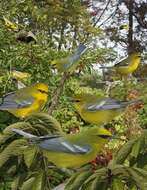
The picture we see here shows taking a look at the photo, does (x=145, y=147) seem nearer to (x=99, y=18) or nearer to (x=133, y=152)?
(x=133, y=152)

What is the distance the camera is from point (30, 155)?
113cm

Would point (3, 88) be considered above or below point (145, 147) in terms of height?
below

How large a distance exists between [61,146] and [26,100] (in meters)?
0.64

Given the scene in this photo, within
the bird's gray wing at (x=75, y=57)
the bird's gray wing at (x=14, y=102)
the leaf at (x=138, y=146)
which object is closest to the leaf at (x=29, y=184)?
the leaf at (x=138, y=146)

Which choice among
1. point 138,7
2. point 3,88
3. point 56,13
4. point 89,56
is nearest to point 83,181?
point 3,88

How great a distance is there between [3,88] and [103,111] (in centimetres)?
263

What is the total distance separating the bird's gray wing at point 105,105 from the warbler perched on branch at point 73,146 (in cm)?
26

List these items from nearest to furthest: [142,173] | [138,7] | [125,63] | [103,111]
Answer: [142,173]
[103,111]
[125,63]
[138,7]

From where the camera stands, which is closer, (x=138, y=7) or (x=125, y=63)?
(x=125, y=63)

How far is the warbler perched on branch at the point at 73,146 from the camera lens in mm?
886

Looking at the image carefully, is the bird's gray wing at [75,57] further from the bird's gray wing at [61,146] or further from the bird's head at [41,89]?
the bird's gray wing at [61,146]

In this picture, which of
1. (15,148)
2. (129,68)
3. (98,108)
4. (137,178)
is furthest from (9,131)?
(129,68)

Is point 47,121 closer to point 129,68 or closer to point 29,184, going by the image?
point 29,184

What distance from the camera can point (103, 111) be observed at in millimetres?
1212
